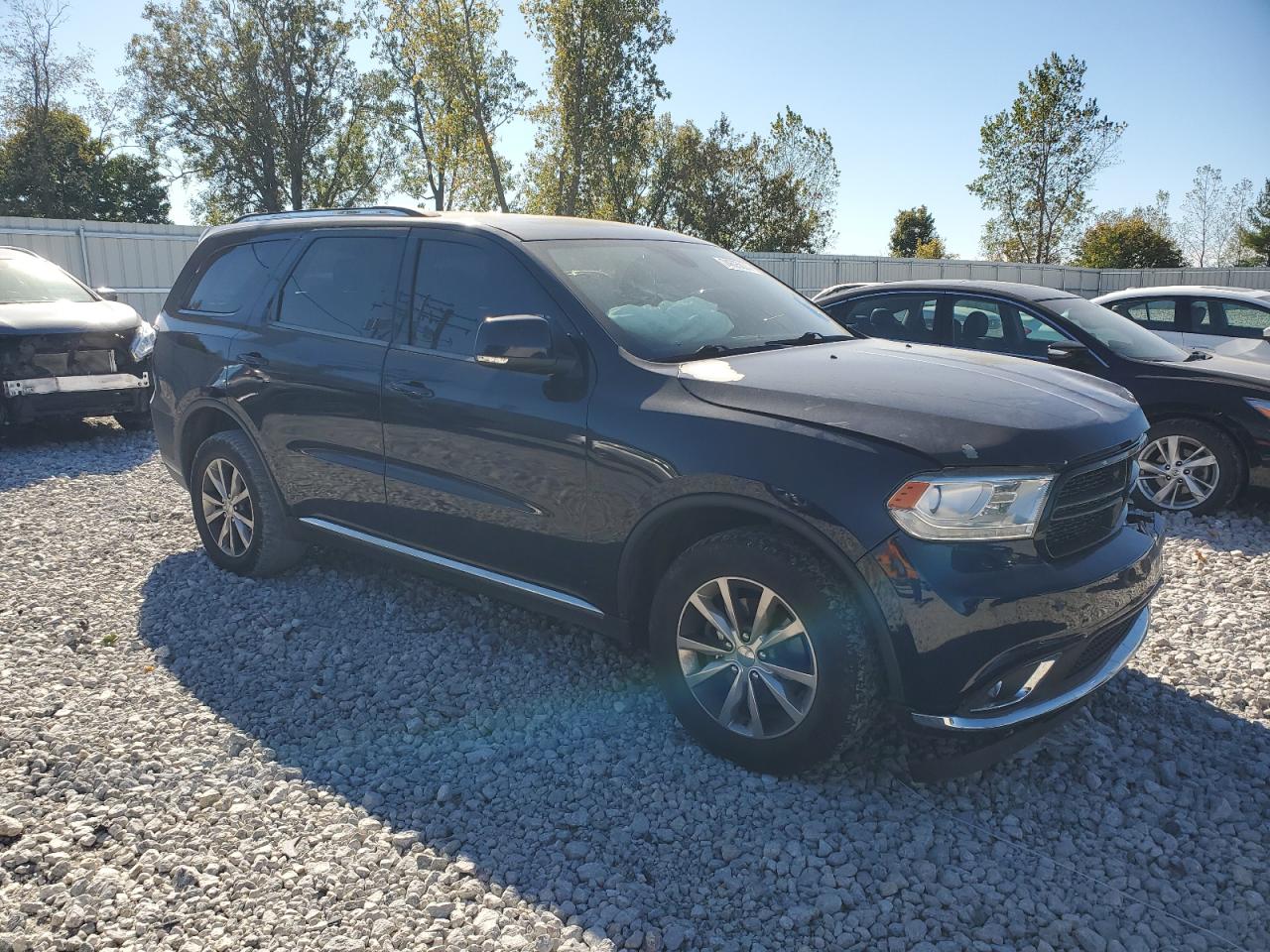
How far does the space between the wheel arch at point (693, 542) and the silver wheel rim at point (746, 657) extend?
0.70 ft

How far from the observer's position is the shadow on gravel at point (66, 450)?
27.1ft

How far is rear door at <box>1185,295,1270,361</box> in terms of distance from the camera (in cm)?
940

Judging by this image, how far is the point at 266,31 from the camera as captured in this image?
3944cm

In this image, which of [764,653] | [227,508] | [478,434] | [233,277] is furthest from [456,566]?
[233,277]

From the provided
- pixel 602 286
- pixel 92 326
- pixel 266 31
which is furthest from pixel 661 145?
pixel 602 286

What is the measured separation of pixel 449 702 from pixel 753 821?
1438 millimetres

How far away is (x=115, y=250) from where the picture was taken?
15789 mm

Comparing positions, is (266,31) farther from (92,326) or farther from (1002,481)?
(1002,481)

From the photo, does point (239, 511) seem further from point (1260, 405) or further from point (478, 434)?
point (1260, 405)

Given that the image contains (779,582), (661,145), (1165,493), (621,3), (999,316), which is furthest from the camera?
(661,145)

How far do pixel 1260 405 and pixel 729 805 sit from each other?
542 centimetres

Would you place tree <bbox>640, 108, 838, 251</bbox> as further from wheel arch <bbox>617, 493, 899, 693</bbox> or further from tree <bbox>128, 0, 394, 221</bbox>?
wheel arch <bbox>617, 493, 899, 693</bbox>

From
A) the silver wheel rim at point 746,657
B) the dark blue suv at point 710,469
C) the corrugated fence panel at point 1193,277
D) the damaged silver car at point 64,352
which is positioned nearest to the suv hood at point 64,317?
the damaged silver car at point 64,352

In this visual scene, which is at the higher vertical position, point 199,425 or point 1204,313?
point 1204,313
